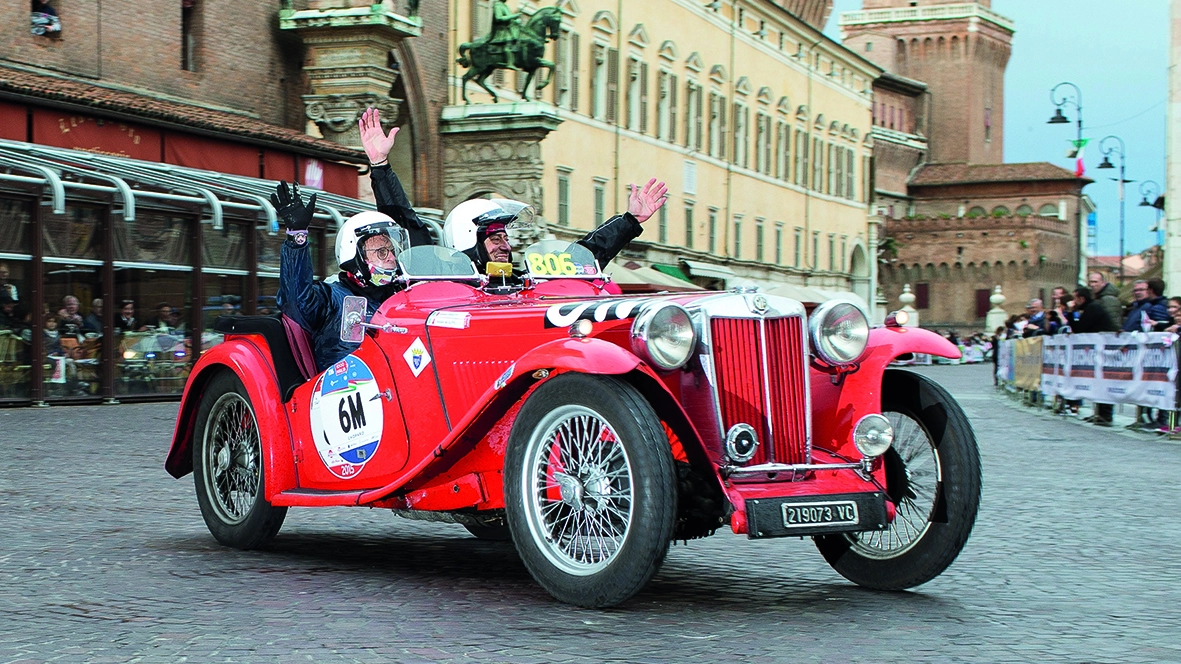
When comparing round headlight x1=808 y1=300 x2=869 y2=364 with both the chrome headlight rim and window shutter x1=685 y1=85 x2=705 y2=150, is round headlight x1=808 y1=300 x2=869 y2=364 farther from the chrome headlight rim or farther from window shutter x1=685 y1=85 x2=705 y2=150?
window shutter x1=685 y1=85 x2=705 y2=150

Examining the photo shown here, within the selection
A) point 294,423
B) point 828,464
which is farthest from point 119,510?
point 828,464

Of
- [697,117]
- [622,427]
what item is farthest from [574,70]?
[622,427]

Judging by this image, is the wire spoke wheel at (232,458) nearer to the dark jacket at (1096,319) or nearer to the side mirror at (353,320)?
the side mirror at (353,320)

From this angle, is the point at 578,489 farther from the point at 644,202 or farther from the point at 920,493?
the point at 644,202

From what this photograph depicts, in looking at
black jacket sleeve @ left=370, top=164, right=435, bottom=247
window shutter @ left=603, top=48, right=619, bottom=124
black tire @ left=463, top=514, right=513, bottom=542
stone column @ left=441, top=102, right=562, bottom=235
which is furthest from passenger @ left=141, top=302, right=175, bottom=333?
window shutter @ left=603, top=48, right=619, bottom=124

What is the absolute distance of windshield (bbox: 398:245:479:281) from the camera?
7473 millimetres

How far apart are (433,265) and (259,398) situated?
1075 mm

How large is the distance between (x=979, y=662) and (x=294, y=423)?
368 cm

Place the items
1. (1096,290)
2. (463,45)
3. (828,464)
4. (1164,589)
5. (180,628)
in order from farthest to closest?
1. (463,45)
2. (1096,290)
3. (1164,589)
4. (828,464)
5. (180,628)

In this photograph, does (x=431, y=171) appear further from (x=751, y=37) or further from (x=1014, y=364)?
(x=751, y=37)

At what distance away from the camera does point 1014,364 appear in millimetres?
32781

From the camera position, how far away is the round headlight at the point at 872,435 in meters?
6.36

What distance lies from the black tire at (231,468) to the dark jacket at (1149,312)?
15098 mm

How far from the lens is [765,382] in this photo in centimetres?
628
